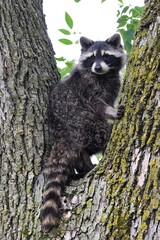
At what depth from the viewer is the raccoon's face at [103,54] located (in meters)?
5.23

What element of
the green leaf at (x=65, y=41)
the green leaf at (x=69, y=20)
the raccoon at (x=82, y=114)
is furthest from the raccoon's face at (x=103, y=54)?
the green leaf at (x=69, y=20)

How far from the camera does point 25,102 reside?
12.6 feet

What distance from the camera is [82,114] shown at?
4508 mm

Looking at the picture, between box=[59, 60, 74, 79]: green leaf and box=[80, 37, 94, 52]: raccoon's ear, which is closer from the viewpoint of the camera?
box=[59, 60, 74, 79]: green leaf

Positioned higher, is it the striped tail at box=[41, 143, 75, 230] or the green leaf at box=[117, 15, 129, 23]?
the green leaf at box=[117, 15, 129, 23]

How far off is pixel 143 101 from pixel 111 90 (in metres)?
2.18

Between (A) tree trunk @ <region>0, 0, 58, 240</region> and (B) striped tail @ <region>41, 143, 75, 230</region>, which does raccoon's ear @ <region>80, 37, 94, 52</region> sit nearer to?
(A) tree trunk @ <region>0, 0, 58, 240</region>

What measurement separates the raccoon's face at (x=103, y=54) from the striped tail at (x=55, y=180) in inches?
59.0

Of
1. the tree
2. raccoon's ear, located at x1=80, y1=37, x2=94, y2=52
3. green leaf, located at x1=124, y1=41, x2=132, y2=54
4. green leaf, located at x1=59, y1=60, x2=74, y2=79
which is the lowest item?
the tree

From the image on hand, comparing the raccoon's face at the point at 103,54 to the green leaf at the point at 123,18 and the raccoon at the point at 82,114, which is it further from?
the green leaf at the point at 123,18

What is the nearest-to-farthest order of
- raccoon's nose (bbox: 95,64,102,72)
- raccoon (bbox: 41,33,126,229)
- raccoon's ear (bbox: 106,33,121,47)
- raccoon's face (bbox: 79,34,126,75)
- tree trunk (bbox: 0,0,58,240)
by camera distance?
tree trunk (bbox: 0,0,58,240) → raccoon (bbox: 41,33,126,229) → raccoon's nose (bbox: 95,64,102,72) → raccoon's face (bbox: 79,34,126,75) → raccoon's ear (bbox: 106,33,121,47)

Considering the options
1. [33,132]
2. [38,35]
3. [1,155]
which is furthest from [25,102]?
[38,35]

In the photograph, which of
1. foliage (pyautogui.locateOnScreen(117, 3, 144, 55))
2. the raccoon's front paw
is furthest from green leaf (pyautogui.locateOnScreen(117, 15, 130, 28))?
the raccoon's front paw

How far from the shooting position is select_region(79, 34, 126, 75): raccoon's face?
5.23 meters
